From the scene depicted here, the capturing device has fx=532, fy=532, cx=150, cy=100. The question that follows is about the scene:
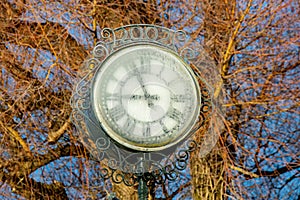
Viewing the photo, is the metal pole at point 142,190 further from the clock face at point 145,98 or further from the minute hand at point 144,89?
the minute hand at point 144,89

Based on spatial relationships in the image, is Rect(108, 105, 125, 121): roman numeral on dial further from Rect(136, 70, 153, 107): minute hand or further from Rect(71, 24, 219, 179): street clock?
Rect(136, 70, 153, 107): minute hand

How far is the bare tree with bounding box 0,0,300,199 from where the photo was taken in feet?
12.8

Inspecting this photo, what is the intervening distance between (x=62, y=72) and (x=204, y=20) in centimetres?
114

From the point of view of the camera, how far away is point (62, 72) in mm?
3914

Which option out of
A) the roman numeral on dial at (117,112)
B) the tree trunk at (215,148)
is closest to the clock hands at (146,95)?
the roman numeral on dial at (117,112)

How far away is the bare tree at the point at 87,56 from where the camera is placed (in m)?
3.90

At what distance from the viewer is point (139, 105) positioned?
7.48 feet

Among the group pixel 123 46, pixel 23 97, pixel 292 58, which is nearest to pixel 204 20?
pixel 292 58

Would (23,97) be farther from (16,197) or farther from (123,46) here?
(123,46)

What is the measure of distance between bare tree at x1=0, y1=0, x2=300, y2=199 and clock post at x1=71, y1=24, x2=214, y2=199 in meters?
1.42

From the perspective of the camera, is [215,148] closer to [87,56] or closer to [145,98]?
[87,56]

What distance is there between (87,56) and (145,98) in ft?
5.67

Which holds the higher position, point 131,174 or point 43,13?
point 43,13

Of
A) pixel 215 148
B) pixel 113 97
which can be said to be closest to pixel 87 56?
pixel 215 148
